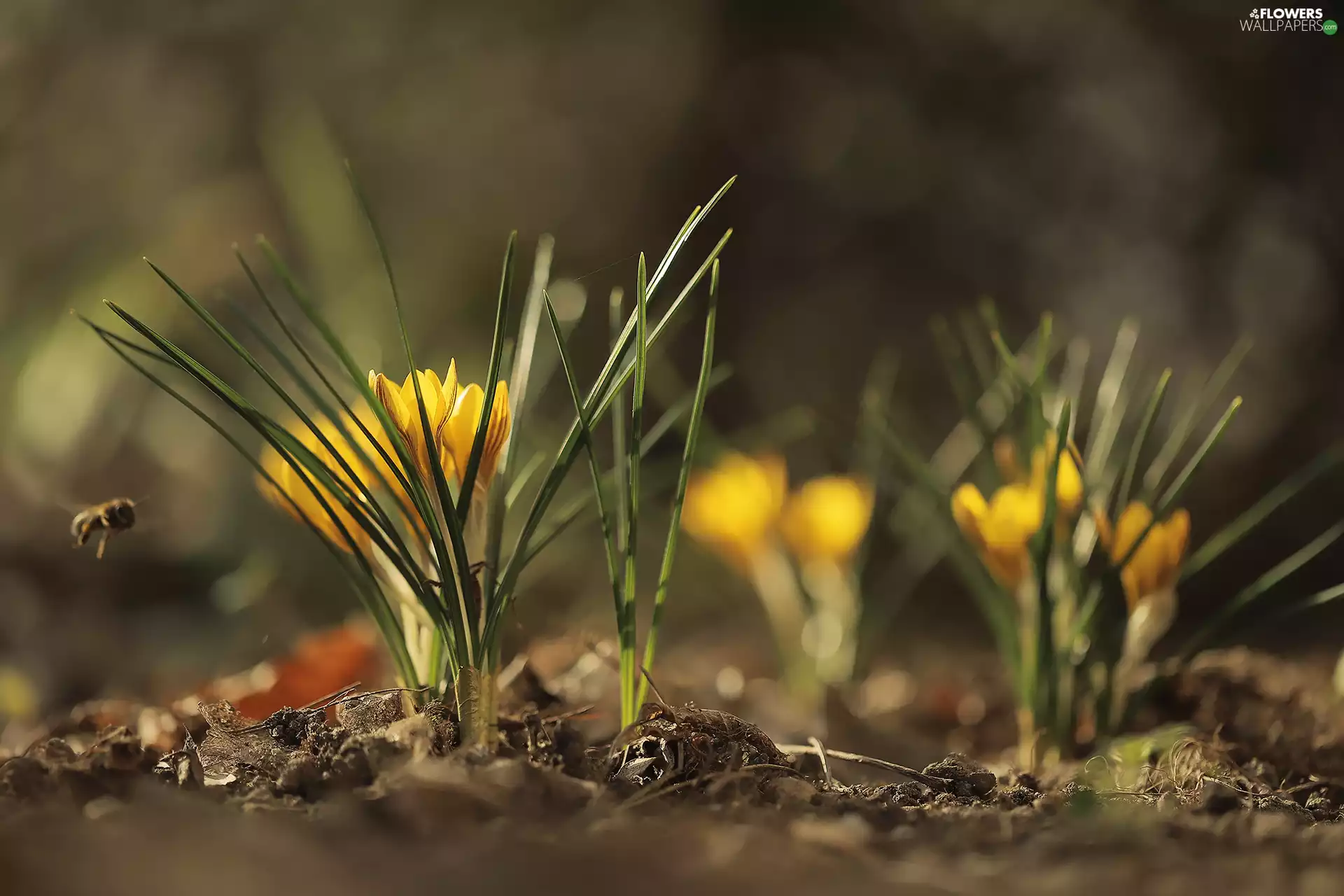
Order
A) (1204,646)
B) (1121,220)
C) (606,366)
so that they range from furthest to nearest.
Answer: (1121,220) → (1204,646) → (606,366)

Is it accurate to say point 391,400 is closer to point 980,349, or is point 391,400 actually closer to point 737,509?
point 737,509

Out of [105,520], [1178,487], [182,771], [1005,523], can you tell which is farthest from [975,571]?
[105,520]

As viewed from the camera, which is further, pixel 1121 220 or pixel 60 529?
pixel 1121 220

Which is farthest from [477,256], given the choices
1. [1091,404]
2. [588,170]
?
[1091,404]

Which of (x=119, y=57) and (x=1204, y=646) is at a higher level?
(x=119, y=57)

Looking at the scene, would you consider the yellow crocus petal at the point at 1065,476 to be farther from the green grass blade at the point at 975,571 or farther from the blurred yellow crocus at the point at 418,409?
the blurred yellow crocus at the point at 418,409

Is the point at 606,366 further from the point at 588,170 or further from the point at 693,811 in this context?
the point at 588,170
